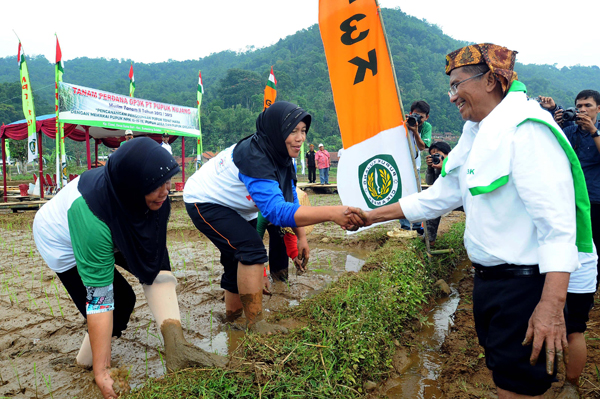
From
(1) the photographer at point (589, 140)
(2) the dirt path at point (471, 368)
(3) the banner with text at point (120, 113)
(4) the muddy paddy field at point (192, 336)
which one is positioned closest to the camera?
(2) the dirt path at point (471, 368)

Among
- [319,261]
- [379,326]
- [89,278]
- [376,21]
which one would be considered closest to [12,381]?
[89,278]

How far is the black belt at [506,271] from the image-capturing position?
4.62 ft

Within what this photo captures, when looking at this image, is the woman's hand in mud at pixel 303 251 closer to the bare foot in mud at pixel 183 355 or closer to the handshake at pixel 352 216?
the handshake at pixel 352 216

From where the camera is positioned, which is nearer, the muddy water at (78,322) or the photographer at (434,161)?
the muddy water at (78,322)

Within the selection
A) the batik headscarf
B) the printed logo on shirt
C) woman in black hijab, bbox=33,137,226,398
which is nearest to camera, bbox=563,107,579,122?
the printed logo on shirt

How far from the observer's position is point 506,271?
1.46m

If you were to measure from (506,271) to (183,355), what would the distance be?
1.64 meters

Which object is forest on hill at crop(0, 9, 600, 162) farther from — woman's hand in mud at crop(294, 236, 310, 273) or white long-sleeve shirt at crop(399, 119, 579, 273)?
white long-sleeve shirt at crop(399, 119, 579, 273)

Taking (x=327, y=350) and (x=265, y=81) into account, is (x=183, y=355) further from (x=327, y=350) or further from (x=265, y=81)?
(x=265, y=81)

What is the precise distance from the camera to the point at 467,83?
165 cm

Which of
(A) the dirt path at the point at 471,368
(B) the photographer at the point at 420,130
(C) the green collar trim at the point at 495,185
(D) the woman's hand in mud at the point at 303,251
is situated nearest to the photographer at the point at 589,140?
(A) the dirt path at the point at 471,368

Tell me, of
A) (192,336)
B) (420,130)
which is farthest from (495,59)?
(420,130)

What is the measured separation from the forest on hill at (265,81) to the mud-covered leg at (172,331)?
4833cm

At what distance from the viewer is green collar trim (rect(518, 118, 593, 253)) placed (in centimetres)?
134
